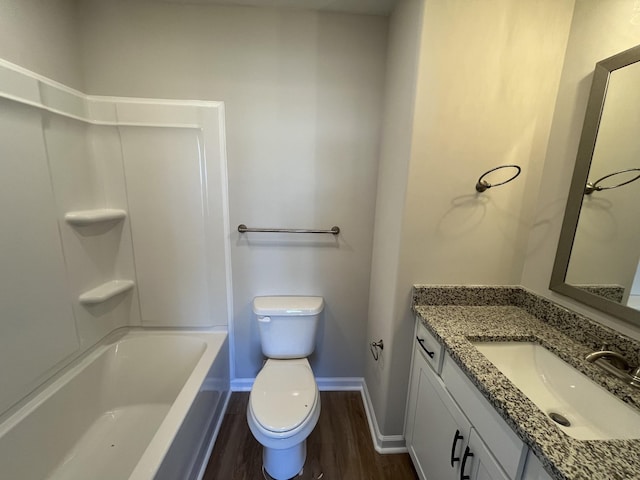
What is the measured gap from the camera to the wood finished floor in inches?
54.1

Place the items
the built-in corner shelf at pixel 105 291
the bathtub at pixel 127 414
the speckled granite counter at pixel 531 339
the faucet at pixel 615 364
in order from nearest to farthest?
1. the speckled granite counter at pixel 531 339
2. the faucet at pixel 615 364
3. the bathtub at pixel 127 414
4. the built-in corner shelf at pixel 105 291

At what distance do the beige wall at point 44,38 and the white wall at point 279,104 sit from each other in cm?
7

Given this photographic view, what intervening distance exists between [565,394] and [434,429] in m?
0.51

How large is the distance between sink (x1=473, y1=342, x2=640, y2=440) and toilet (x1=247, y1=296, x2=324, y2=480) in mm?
861

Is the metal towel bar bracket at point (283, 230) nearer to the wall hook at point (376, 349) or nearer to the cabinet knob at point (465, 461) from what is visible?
the wall hook at point (376, 349)

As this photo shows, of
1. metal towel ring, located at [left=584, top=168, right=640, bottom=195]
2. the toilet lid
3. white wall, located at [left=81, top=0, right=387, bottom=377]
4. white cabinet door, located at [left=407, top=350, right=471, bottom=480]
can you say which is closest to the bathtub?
the toilet lid

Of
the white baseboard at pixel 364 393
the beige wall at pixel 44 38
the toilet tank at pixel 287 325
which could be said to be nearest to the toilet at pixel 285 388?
the toilet tank at pixel 287 325

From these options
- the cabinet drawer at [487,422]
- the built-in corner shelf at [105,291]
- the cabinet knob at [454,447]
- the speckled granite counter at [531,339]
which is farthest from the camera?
the built-in corner shelf at [105,291]

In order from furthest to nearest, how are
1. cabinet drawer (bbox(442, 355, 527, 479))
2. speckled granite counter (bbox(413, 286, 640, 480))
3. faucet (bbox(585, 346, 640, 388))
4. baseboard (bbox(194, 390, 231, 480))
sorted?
1. baseboard (bbox(194, 390, 231, 480))
2. faucet (bbox(585, 346, 640, 388))
3. cabinet drawer (bbox(442, 355, 527, 479))
4. speckled granite counter (bbox(413, 286, 640, 480))

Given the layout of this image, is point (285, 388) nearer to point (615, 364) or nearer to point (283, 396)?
point (283, 396)

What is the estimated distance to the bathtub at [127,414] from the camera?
109 cm

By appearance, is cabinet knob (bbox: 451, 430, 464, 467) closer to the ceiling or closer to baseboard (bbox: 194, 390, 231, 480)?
baseboard (bbox: 194, 390, 231, 480)

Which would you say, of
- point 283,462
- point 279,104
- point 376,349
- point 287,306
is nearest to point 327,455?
point 283,462

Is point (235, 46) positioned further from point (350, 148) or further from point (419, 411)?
point (419, 411)
